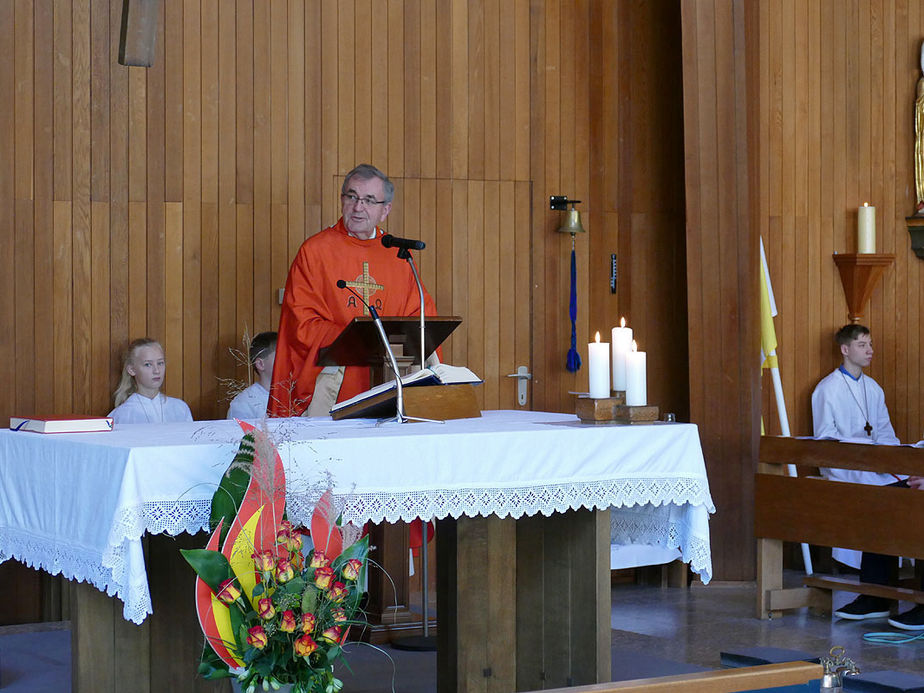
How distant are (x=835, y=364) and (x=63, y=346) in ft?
14.9

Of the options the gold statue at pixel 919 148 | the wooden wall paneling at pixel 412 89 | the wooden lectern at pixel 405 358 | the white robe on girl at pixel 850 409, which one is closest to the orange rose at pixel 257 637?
the wooden lectern at pixel 405 358

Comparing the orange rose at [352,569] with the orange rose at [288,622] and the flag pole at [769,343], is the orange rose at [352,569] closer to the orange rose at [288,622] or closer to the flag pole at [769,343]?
the orange rose at [288,622]

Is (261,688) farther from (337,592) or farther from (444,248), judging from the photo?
(444,248)

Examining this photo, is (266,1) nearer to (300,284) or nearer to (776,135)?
(300,284)

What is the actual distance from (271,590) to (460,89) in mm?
4366

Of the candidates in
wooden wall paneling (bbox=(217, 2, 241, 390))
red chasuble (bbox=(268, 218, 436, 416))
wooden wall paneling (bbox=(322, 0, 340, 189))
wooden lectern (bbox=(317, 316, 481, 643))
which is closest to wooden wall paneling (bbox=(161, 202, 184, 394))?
wooden wall paneling (bbox=(217, 2, 241, 390))

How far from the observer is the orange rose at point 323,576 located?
2.91 m

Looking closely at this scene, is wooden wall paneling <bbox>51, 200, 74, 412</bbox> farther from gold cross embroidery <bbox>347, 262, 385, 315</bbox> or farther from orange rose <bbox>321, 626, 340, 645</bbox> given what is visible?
orange rose <bbox>321, 626, 340, 645</bbox>

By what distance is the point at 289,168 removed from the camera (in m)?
6.41

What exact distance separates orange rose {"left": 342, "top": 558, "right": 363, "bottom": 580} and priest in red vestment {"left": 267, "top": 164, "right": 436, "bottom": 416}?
189 cm

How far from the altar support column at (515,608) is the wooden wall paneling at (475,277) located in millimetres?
2735

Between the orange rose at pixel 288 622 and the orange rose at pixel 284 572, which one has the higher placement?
the orange rose at pixel 284 572

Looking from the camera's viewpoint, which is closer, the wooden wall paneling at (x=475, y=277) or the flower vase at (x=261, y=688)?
the flower vase at (x=261, y=688)

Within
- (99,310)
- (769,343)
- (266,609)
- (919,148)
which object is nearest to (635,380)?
(266,609)
